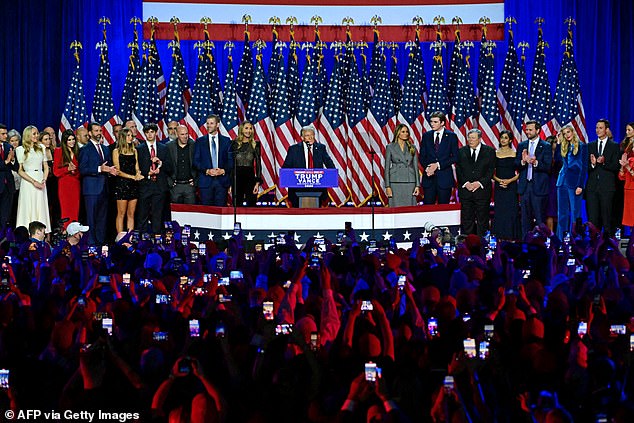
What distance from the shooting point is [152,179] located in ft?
37.9

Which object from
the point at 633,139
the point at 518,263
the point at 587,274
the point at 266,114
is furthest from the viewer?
the point at 266,114

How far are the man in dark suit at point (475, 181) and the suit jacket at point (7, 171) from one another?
4.64 metres

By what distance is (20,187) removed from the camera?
1146cm

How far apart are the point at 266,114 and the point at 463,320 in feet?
35.7

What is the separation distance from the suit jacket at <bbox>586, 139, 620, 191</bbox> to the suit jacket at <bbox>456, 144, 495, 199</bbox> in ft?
3.40

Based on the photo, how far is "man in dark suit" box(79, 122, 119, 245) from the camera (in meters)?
11.3

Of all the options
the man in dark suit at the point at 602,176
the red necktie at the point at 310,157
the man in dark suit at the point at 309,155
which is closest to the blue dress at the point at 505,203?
the man in dark suit at the point at 602,176

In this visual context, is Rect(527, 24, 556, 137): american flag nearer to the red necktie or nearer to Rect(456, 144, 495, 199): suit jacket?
Rect(456, 144, 495, 199): suit jacket

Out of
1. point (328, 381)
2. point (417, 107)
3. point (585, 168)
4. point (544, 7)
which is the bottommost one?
point (328, 381)

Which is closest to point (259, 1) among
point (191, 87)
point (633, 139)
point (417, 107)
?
point (191, 87)

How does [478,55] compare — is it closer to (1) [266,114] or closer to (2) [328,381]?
(1) [266,114]

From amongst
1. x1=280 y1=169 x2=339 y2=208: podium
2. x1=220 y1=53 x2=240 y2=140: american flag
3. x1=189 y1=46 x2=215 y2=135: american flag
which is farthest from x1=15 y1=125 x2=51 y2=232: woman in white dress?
x1=220 y1=53 x2=240 y2=140: american flag

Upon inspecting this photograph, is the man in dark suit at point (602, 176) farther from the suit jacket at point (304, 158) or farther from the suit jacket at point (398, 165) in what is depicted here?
the suit jacket at point (304, 158)

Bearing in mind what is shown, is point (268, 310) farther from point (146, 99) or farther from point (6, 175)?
point (146, 99)
